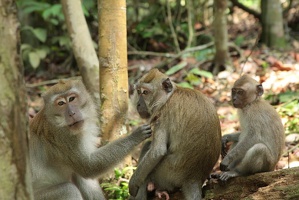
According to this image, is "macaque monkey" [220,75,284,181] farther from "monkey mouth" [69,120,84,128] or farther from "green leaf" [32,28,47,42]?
"green leaf" [32,28,47,42]

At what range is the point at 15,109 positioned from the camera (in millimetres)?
3117

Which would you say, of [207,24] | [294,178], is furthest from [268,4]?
[294,178]

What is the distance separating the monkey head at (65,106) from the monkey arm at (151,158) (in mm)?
768

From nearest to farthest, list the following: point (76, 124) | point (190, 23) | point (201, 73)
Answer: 1. point (76, 124)
2. point (201, 73)
3. point (190, 23)

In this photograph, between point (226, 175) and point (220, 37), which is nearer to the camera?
point (226, 175)

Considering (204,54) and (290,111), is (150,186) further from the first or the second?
(204,54)

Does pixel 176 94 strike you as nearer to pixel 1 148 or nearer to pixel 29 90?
pixel 1 148

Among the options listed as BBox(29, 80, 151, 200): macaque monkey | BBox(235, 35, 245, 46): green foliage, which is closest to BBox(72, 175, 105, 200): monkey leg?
BBox(29, 80, 151, 200): macaque monkey

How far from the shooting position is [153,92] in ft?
17.8

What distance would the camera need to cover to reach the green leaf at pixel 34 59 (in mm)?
11109

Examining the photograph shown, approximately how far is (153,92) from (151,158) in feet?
2.48

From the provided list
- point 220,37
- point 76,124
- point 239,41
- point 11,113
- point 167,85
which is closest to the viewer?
point 11,113

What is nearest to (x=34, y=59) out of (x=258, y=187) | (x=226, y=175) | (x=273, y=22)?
(x=273, y=22)

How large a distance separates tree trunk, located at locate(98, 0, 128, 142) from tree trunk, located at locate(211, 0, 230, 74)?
412cm
